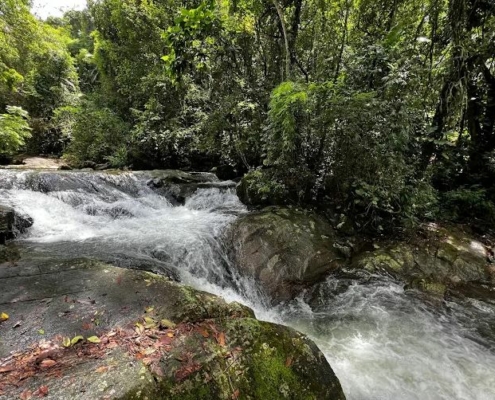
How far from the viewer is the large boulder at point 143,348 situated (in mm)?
1844

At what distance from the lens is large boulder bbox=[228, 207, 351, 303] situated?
4.87 meters

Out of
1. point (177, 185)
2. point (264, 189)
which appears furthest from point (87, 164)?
point (264, 189)

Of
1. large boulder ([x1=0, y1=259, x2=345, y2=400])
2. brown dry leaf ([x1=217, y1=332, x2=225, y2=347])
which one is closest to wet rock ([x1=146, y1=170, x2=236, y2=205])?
large boulder ([x1=0, y1=259, x2=345, y2=400])

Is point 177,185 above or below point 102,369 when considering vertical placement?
below

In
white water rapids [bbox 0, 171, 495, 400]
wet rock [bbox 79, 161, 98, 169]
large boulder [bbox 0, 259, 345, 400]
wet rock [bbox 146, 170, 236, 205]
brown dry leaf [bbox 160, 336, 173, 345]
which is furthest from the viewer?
wet rock [bbox 79, 161, 98, 169]

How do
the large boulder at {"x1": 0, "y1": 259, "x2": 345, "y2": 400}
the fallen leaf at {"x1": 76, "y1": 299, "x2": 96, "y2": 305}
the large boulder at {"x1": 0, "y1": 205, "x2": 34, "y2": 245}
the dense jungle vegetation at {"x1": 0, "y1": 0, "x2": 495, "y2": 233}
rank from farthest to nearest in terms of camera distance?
the dense jungle vegetation at {"x1": 0, "y1": 0, "x2": 495, "y2": 233} → the large boulder at {"x1": 0, "y1": 205, "x2": 34, "y2": 245} → the fallen leaf at {"x1": 76, "y1": 299, "x2": 96, "y2": 305} → the large boulder at {"x1": 0, "y1": 259, "x2": 345, "y2": 400}

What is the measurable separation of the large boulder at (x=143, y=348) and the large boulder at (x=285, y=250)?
6.93 feet

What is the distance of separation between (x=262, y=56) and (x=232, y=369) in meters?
8.54

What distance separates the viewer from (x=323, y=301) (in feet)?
15.0

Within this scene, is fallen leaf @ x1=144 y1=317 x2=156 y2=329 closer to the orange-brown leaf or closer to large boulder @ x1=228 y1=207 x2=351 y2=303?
the orange-brown leaf

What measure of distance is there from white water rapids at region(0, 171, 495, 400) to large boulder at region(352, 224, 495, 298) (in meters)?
0.30

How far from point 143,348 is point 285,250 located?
3384 millimetres

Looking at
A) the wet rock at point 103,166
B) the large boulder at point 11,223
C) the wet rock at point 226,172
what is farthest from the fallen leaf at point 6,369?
the wet rock at point 103,166

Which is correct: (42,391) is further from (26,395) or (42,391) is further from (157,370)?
(157,370)
